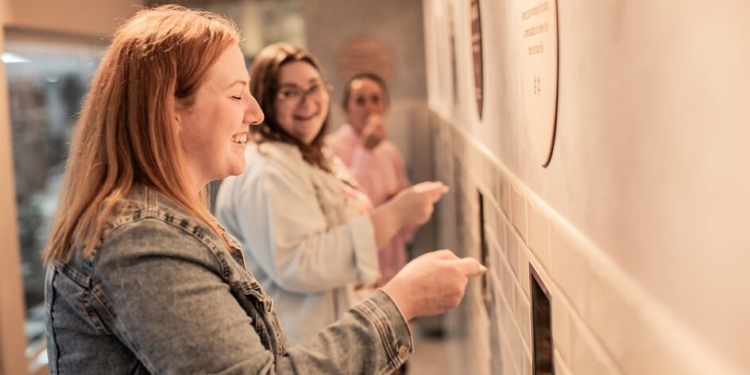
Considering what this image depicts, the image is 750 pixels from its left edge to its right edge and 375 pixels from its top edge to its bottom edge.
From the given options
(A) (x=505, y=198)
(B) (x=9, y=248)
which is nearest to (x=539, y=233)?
(A) (x=505, y=198)

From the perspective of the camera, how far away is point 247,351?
95cm

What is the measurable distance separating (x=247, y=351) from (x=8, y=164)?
2.12 metres

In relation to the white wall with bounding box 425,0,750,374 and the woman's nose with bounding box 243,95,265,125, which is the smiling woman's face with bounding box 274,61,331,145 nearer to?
the woman's nose with bounding box 243,95,265,125

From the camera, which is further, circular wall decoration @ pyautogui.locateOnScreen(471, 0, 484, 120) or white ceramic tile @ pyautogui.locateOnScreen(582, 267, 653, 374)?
circular wall decoration @ pyautogui.locateOnScreen(471, 0, 484, 120)

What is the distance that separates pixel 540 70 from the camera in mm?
1088

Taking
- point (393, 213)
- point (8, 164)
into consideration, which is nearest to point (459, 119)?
point (393, 213)

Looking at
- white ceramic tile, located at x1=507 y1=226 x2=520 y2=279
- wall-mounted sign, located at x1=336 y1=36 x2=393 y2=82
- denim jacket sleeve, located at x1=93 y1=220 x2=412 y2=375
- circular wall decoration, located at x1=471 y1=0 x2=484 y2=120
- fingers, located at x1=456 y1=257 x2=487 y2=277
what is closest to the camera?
denim jacket sleeve, located at x1=93 y1=220 x2=412 y2=375

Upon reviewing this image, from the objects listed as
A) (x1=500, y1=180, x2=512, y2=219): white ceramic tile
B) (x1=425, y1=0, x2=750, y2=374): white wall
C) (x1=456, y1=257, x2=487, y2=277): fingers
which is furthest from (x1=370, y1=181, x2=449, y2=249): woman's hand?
(x1=425, y1=0, x2=750, y2=374): white wall

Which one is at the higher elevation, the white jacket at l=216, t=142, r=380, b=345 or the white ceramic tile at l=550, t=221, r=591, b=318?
the white ceramic tile at l=550, t=221, r=591, b=318

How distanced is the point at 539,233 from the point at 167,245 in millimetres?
507

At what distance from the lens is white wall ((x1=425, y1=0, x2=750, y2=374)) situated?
1.61 ft

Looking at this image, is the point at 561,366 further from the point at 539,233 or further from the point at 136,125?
the point at 136,125

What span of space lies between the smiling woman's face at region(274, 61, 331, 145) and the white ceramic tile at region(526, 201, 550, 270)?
105cm

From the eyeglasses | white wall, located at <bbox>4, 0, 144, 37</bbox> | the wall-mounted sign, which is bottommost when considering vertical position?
the eyeglasses
